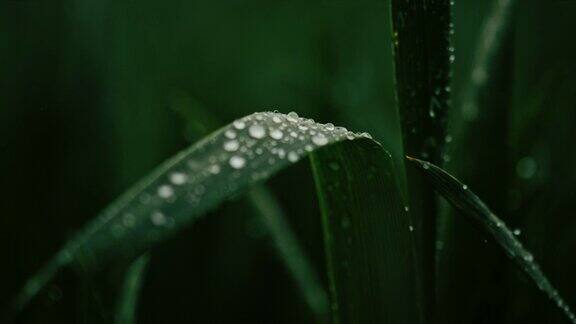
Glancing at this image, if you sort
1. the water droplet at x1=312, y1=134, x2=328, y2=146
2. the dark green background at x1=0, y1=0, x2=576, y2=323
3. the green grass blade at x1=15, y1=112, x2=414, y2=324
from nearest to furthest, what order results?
the green grass blade at x1=15, y1=112, x2=414, y2=324
the water droplet at x1=312, y1=134, x2=328, y2=146
the dark green background at x1=0, y1=0, x2=576, y2=323

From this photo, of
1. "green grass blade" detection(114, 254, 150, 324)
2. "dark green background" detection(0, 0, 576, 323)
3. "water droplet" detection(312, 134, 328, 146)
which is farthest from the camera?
"dark green background" detection(0, 0, 576, 323)

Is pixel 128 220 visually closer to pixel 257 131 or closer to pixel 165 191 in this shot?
pixel 165 191

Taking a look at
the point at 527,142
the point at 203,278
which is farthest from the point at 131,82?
the point at 527,142

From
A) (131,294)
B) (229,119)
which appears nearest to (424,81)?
(131,294)

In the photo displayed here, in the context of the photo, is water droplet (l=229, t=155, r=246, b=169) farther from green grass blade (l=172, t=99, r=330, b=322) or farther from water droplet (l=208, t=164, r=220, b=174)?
green grass blade (l=172, t=99, r=330, b=322)

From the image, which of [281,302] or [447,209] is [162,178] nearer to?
[447,209]

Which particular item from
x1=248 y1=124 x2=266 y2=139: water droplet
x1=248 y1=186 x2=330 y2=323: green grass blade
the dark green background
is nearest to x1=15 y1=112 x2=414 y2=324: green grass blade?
x1=248 y1=124 x2=266 y2=139: water droplet
